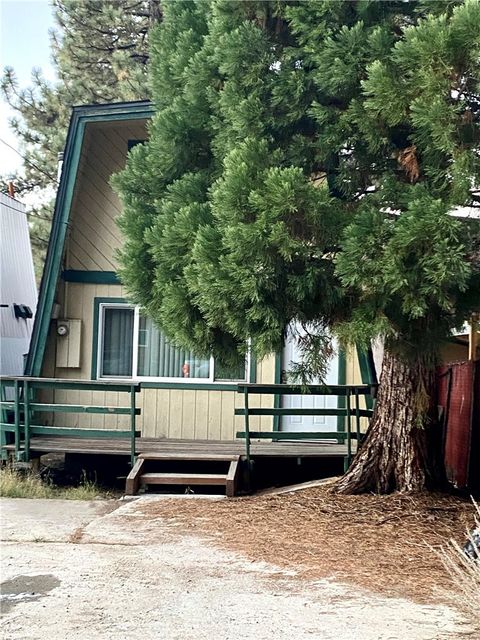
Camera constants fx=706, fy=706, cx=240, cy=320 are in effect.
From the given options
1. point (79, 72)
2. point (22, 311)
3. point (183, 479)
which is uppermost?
point (79, 72)

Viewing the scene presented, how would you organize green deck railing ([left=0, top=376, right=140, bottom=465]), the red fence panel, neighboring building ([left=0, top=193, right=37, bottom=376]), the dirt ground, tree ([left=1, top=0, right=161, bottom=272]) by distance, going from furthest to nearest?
1. tree ([left=1, top=0, right=161, bottom=272])
2. neighboring building ([left=0, top=193, right=37, bottom=376])
3. green deck railing ([left=0, top=376, right=140, bottom=465])
4. the red fence panel
5. the dirt ground

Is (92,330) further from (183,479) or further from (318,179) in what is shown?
(318,179)

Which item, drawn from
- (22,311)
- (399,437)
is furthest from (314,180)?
(22,311)

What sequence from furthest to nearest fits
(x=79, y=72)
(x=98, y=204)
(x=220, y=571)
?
(x=79, y=72)
(x=98, y=204)
(x=220, y=571)

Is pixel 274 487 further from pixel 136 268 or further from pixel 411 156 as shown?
pixel 411 156

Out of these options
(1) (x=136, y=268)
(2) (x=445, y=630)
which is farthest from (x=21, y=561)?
(2) (x=445, y=630)

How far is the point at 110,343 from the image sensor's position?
10.4m

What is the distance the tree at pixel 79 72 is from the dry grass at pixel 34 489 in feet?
42.0

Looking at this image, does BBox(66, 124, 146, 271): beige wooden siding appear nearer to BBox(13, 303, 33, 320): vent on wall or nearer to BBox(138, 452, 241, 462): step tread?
BBox(138, 452, 241, 462): step tread

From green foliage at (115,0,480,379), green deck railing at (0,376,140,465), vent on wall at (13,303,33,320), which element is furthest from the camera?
vent on wall at (13,303,33,320)

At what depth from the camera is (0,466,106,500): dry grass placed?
8032 millimetres

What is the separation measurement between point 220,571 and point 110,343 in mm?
5736

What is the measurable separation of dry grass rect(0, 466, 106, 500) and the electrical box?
182cm

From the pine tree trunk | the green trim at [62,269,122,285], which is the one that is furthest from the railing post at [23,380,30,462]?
the pine tree trunk
